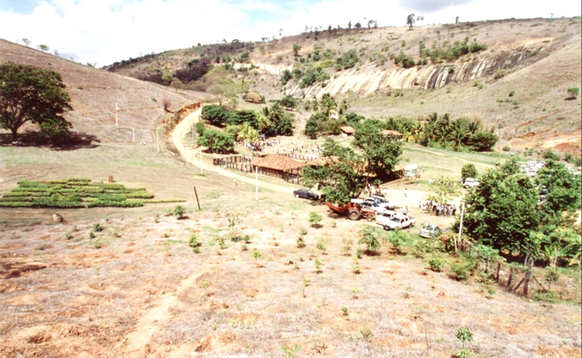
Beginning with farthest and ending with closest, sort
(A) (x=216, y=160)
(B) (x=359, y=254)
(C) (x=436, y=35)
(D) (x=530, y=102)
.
A: (C) (x=436, y=35), (A) (x=216, y=160), (B) (x=359, y=254), (D) (x=530, y=102)

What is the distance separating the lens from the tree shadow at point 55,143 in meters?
14.7

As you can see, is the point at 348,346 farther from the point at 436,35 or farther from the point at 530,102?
the point at 436,35

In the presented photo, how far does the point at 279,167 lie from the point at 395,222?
24.5m

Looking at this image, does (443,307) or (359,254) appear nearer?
(443,307)

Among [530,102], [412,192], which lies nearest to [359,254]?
[530,102]

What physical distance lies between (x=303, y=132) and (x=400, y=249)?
6567cm

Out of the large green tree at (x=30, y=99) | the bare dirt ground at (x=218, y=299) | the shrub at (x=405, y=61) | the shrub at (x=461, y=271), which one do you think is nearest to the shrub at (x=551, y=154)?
the bare dirt ground at (x=218, y=299)

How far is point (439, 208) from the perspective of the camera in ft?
122

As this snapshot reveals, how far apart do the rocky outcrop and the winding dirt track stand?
2937 inches

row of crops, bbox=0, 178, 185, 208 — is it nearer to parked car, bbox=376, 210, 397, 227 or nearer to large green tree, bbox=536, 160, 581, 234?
parked car, bbox=376, 210, 397, 227

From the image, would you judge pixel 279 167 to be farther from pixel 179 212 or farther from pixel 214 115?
pixel 214 115

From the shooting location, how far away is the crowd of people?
36688 mm

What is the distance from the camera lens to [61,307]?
508 inches

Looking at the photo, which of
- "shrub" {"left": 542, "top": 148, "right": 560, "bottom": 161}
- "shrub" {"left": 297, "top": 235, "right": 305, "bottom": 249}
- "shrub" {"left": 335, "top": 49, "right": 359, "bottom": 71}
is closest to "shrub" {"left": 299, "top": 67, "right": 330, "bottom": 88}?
"shrub" {"left": 335, "top": 49, "right": 359, "bottom": 71}
